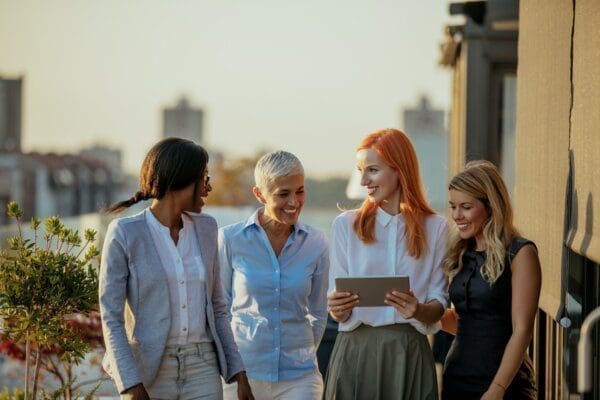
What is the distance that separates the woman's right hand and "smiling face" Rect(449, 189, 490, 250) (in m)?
0.48

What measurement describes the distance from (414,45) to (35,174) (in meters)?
29.8

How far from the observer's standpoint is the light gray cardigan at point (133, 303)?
4207 mm

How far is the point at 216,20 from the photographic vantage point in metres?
66.8

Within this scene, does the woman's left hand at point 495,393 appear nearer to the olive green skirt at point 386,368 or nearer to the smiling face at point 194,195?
the olive green skirt at point 386,368

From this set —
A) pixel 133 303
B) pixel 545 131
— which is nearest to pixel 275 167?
pixel 133 303

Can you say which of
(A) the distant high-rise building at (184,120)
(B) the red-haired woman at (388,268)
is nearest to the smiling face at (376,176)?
(B) the red-haired woman at (388,268)

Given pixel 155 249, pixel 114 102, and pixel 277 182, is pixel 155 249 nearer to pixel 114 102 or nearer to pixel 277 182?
pixel 277 182

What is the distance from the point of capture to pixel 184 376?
4.30 m

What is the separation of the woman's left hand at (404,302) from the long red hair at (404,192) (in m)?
0.25

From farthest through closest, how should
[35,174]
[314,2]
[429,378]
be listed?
[35,174] < [314,2] < [429,378]

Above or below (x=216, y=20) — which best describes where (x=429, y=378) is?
below

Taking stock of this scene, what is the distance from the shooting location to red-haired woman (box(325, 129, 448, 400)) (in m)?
4.66

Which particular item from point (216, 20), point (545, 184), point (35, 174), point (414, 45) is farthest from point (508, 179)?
point (35, 174)

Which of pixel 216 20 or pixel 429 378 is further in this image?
pixel 216 20
